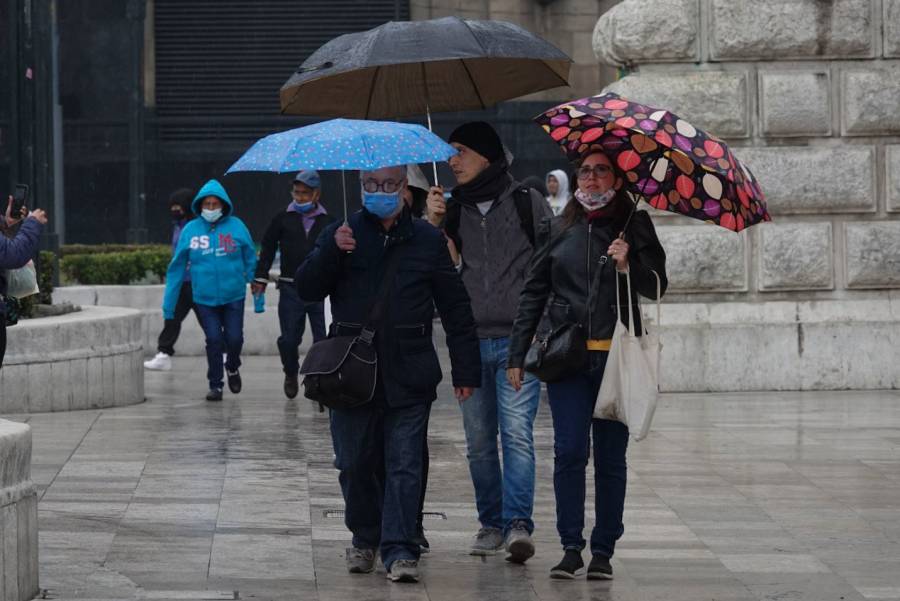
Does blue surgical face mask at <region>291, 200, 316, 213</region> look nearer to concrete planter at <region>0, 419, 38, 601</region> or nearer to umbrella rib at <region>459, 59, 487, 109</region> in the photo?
umbrella rib at <region>459, 59, 487, 109</region>

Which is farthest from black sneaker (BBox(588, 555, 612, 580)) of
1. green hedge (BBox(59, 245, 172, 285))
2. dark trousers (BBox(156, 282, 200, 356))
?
green hedge (BBox(59, 245, 172, 285))

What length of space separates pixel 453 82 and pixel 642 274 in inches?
65.8

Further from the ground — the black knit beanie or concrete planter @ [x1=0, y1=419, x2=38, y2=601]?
the black knit beanie

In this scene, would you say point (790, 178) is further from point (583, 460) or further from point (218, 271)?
point (583, 460)

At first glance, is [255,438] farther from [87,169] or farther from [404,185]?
[87,169]

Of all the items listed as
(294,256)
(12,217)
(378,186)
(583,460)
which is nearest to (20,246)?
(12,217)

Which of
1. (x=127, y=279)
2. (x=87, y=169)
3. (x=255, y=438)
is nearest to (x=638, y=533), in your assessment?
(x=255, y=438)

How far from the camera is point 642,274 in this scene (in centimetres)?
747

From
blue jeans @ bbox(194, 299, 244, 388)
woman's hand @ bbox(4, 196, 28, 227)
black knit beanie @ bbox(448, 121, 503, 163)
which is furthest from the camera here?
blue jeans @ bbox(194, 299, 244, 388)

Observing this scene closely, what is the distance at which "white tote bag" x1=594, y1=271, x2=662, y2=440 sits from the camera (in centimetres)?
716

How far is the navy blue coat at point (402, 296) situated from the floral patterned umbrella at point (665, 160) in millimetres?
687

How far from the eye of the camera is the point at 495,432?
800 cm

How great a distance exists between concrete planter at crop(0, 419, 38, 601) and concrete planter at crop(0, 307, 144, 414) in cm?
623

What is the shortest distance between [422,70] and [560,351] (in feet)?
6.06
